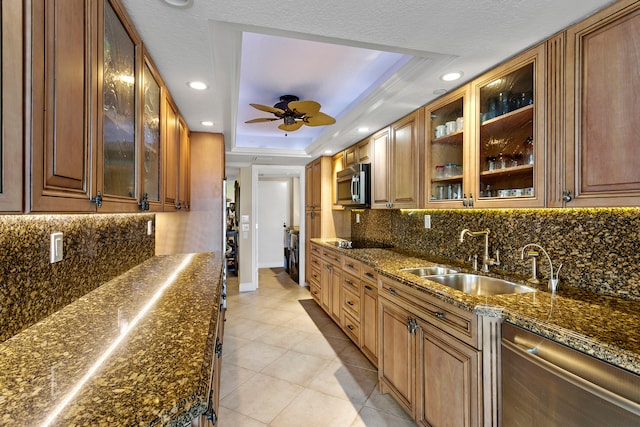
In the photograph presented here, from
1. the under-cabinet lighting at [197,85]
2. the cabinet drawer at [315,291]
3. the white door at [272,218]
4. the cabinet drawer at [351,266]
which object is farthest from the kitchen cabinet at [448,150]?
the white door at [272,218]

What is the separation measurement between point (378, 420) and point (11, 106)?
2278 mm

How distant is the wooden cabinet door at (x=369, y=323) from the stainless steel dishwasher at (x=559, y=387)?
4.19 feet

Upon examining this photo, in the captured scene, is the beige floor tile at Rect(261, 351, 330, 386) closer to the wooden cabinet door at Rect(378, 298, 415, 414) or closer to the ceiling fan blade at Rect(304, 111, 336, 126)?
the wooden cabinet door at Rect(378, 298, 415, 414)

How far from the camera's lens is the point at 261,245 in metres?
7.35

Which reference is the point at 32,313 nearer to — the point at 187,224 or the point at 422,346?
the point at 422,346

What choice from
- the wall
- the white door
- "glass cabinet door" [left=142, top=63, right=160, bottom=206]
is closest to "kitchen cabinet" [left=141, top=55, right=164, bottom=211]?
"glass cabinet door" [left=142, top=63, right=160, bottom=206]

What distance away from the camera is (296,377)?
247 centimetres

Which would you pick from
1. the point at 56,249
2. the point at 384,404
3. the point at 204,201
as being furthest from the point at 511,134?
the point at 204,201

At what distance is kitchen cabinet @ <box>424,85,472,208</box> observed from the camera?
2045 millimetres

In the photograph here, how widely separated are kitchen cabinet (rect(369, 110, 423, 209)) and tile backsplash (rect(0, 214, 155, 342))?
2.17 metres

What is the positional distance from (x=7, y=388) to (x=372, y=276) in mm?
2194

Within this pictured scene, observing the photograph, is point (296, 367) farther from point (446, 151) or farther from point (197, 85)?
point (197, 85)

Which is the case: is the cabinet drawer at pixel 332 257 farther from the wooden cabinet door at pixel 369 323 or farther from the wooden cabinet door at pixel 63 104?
the wooden cabinet door at pixel 63 104

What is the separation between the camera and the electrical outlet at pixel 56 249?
3.86 ft
